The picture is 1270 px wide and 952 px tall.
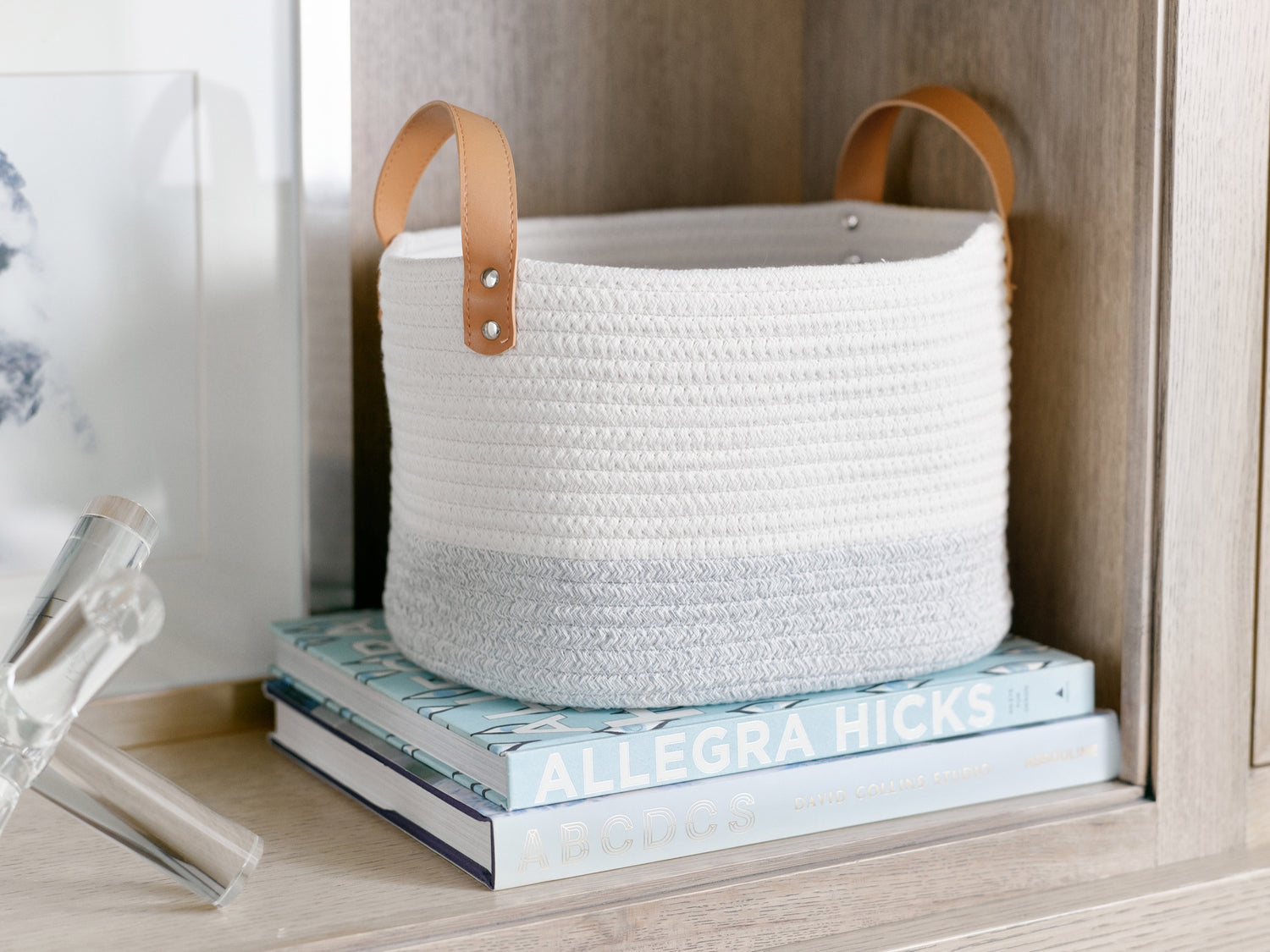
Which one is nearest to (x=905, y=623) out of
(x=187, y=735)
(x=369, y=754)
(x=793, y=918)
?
(x=793, y=918)

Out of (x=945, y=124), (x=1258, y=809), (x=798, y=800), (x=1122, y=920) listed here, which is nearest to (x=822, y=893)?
(x=798, y=800)

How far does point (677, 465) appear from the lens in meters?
0.57

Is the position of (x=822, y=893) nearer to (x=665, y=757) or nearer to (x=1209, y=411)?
(x=665, y=757)

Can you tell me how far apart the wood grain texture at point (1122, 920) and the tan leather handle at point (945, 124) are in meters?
0.30

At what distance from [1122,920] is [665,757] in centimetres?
24

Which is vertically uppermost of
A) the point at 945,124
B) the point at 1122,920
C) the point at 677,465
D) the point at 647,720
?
the point at 945,124

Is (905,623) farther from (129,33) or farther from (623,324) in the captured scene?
(129,33)

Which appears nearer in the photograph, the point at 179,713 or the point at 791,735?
the point at 791,735

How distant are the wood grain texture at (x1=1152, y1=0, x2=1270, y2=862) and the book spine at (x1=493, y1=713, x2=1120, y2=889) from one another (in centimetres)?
5

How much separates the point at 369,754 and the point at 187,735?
6.4 inches

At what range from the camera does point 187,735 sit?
73 cm

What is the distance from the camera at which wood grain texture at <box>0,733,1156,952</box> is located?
51 centimetres

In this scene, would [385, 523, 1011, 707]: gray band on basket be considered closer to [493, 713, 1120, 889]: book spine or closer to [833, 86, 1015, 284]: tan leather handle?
[493, 713, 1120, 889]: book spine

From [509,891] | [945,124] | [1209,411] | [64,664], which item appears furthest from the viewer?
[945,124]
